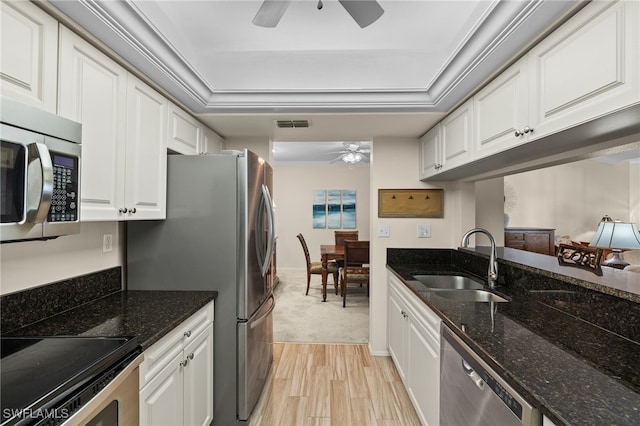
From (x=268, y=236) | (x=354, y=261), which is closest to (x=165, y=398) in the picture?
(x=268, y=236)

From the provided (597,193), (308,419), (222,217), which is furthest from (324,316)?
(597,193)

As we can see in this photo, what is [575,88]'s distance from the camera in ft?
3.37

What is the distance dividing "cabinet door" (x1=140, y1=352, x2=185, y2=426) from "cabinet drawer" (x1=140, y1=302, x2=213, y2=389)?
3cm

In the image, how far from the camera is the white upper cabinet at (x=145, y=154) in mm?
1525

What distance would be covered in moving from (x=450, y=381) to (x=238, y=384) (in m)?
1.27

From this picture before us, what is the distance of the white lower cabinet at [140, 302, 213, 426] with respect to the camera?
46.8 inches

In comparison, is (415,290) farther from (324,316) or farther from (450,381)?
(324,316)

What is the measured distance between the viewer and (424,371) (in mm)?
1691

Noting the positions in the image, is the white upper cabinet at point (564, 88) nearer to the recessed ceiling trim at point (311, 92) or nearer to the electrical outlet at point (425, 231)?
the recessed ceiling trim at point (311, 92)

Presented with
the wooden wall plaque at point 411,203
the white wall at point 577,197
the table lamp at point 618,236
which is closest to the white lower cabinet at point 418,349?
the wooden wall plaque at point 411,203

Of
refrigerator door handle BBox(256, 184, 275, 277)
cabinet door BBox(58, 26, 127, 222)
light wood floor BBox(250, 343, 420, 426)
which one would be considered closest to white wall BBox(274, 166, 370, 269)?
light wood floor BBox(250, 343, 420, 426)

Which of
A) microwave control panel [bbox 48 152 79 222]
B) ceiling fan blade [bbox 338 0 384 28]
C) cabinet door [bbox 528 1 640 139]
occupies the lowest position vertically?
microwave control panel [bbox 48 152 79 222]

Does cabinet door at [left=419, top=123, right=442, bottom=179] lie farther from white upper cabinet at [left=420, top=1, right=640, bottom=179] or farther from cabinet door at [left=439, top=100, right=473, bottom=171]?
white upper cabinet at [left=420, top=1, right=640, bottom=179]

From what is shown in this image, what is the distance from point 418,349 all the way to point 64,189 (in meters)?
1.97
